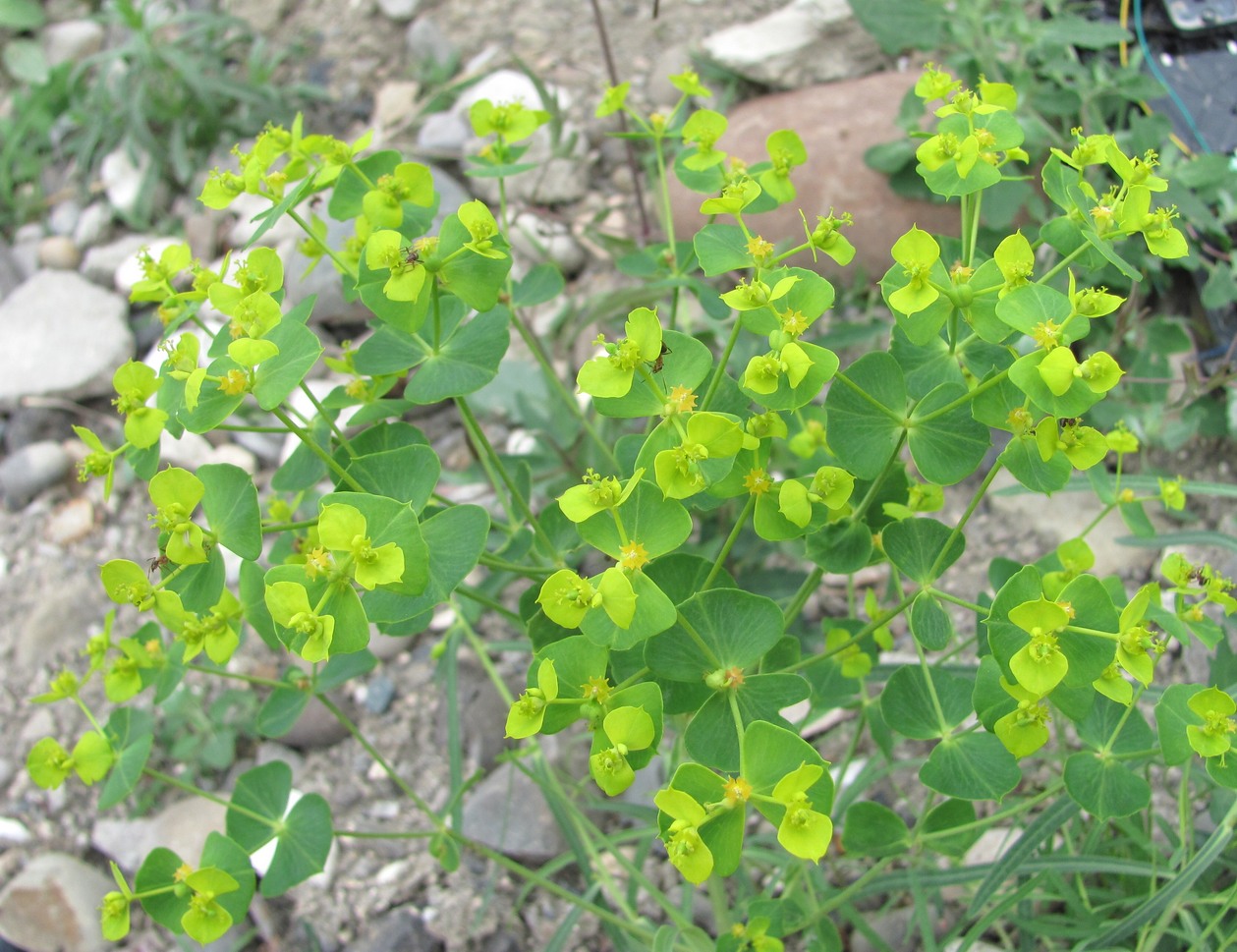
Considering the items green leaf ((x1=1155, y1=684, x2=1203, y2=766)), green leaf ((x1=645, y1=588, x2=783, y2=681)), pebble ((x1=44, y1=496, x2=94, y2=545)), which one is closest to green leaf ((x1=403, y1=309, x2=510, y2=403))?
green leaf ((x1=645, y1=588, x2=783, y2=681))

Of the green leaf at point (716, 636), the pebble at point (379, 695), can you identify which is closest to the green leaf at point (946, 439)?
the green leaf at point (716, 636)

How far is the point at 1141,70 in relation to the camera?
2.67m

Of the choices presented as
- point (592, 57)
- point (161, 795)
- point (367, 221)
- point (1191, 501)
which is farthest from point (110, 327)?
point (1191, 501)

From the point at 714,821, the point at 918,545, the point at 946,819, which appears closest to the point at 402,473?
the point at 714,821

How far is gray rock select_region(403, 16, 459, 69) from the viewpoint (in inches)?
127

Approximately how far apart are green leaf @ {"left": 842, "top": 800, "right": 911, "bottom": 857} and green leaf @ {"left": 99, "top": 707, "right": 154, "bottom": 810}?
2.91ft

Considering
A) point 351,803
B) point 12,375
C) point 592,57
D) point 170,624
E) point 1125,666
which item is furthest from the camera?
point 592,57

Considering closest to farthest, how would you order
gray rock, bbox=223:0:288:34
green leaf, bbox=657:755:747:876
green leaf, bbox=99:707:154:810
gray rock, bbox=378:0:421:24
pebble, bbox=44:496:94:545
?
green leaf, bbox=657:755:747:876
green leaf, bbox=99:707:154:810
pebble, bbox=44:496:94:545
gray rock, bbox=378:0:421:24
gray rock, bbox=223:0:288:34

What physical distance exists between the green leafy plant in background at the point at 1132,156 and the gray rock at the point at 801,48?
37cm

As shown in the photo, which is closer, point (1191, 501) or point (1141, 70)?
point (1191, 501)

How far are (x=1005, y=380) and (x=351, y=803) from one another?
1.57 meters

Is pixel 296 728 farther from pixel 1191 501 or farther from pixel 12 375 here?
pixel 1191 501

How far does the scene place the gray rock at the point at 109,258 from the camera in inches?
123

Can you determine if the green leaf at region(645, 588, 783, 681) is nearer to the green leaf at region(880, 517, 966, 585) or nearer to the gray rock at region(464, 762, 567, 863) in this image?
the green leaf at region(880, 517, 966, 585)
